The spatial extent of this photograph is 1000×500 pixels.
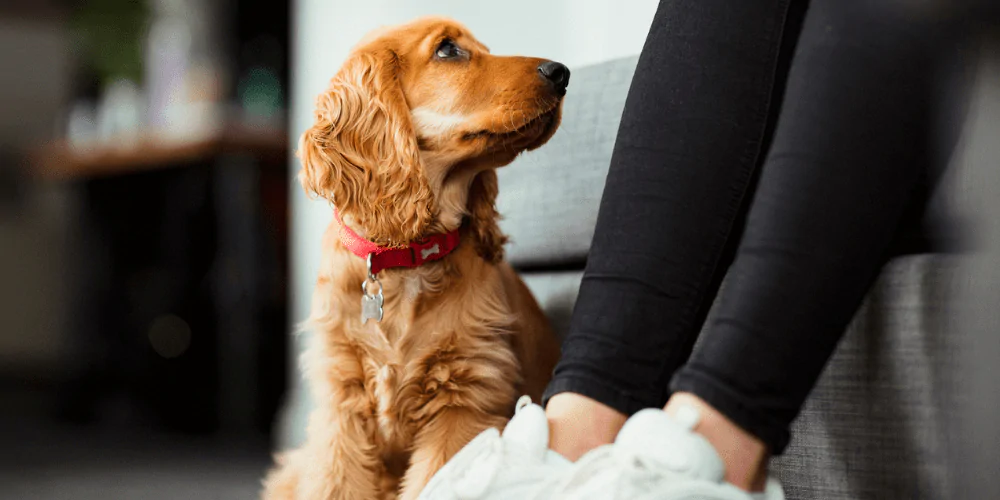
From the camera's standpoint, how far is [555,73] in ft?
3.78

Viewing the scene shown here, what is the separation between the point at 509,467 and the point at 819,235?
0.99ft

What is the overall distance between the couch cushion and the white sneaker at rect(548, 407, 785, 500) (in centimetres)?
76

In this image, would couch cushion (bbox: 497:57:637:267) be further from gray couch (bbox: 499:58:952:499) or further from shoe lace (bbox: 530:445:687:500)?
shoe lace (bbox: 530:445:687:500)

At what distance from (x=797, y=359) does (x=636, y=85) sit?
0.32 meters

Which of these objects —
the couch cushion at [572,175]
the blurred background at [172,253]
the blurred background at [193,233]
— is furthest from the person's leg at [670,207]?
the blurred background at [172,253]

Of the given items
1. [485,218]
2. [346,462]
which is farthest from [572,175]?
[346,462]

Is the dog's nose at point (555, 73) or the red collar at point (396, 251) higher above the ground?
the dog's nose at point (555, 73)

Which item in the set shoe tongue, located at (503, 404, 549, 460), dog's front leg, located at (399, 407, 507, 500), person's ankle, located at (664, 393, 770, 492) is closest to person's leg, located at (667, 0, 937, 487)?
Result: person's ankle, located at (664, 393, 770, 492)

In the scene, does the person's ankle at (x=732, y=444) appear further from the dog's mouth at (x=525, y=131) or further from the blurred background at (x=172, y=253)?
the blurred background at (x=172, y=253)

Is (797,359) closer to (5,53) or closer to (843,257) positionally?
(843,257)

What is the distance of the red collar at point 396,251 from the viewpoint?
1.11 m

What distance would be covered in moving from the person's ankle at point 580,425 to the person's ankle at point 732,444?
0.29 ft

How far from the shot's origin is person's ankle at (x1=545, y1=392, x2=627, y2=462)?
71 centimetres

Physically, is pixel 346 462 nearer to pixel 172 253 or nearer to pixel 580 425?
pixel 580 425
